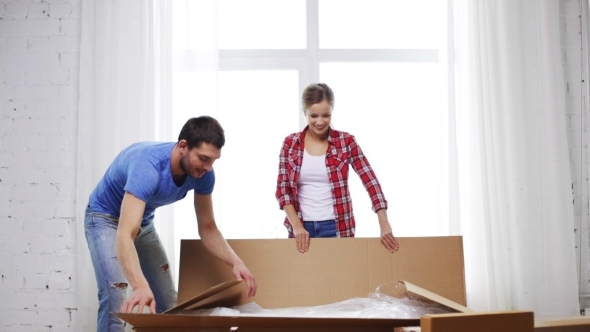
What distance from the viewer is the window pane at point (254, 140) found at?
10.3ft

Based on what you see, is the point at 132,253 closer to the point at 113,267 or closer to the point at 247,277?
the point at 113,267

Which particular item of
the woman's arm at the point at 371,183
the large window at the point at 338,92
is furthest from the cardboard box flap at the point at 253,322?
the large window at the point at 338,92

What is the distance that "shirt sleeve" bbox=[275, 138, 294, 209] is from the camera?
2211mm

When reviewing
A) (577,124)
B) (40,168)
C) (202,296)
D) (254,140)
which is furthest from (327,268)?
(577,124)

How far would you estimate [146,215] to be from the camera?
1.99m

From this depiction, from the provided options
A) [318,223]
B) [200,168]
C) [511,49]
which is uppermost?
[511,49]

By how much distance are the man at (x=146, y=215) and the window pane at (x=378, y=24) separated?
62.2 inches

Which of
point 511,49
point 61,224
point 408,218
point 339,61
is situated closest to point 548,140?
point 511,49

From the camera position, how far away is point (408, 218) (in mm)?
3152

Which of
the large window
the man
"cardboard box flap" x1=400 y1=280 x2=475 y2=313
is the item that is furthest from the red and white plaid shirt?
the large window

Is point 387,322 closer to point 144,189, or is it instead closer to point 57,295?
point 144,189

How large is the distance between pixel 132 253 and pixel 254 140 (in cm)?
163

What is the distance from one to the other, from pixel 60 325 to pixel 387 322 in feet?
7.03

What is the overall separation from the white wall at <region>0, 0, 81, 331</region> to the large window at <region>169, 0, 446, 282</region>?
596mm
